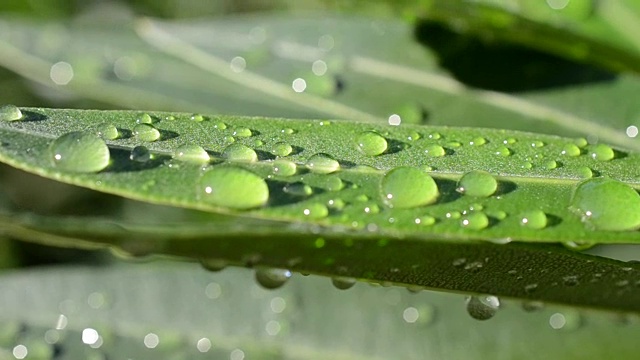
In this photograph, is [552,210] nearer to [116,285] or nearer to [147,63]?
[116,285]

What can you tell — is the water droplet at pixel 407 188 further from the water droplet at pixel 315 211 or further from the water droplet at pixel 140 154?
the water droplet at pixel 140 154

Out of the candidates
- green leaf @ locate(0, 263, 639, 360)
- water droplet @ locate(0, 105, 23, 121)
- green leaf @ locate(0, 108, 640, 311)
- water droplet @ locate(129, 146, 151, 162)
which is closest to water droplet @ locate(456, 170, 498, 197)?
green leaf @ locate(0, 108, 640, 311)

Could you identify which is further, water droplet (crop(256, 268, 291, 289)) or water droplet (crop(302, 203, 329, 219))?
water droplet (crop(256, 268, 291, 289))

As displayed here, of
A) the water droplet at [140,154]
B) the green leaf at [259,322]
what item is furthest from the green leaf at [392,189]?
the green leaf at [259,322]

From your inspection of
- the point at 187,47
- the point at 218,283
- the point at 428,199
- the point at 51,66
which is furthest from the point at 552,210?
the point at 51,66

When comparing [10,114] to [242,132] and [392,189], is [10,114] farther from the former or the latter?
[392,189]

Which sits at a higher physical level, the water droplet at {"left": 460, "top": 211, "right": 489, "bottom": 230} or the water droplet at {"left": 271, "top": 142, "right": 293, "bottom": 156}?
the water droplet at {"left": 460, "top": 211, "right": 489, "bottom": 230}

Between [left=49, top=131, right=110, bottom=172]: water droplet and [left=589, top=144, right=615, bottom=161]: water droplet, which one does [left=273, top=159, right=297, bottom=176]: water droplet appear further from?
[left=589, top=144, right=615, bottom=161]: water droplet
